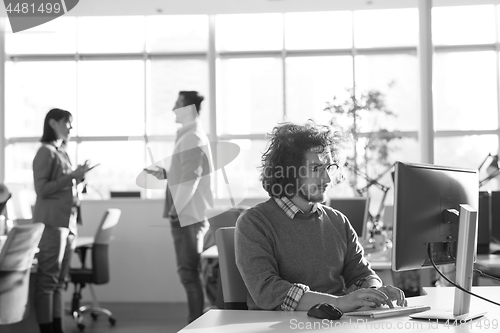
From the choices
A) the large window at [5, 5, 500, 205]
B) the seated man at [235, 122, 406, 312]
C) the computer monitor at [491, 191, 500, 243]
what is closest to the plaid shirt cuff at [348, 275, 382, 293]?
the seated man at [235, 122, 406, 312]

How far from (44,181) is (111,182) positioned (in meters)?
3.33

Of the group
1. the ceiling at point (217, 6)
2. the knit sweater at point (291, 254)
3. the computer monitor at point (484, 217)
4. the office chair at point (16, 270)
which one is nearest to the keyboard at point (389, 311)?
the knit sweater at point (291, 254)

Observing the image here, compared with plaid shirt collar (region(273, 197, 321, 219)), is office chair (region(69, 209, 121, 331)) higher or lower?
lower

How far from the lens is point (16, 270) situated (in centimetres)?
341

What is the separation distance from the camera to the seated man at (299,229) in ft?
6.66

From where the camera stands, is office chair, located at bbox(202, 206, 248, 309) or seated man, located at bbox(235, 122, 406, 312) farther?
office chair, located at bbox(202, 206, 248, 309)

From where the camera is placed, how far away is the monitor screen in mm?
1649

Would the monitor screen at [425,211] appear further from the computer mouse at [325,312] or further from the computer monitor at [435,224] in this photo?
the computer mouse at [325,312]

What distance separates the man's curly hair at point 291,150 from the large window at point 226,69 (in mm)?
5320

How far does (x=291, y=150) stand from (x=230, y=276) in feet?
1.64

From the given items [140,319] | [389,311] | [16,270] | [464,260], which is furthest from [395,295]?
[140,319]

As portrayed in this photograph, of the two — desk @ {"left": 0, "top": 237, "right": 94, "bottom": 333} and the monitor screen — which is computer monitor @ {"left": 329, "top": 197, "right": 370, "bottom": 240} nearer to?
the monitor screen

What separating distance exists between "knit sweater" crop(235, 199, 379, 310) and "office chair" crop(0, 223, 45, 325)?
178cm

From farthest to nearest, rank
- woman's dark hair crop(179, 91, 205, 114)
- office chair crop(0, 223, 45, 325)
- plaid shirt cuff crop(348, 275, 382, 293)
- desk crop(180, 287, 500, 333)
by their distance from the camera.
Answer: woman's dark hair crop(179, 91, 205, 114)
office chair crop(0, 223, 45, 325)
plaid shirt cuff crop(348, 275, 382, 293)
desk crop(180, 287, 500, 333)
